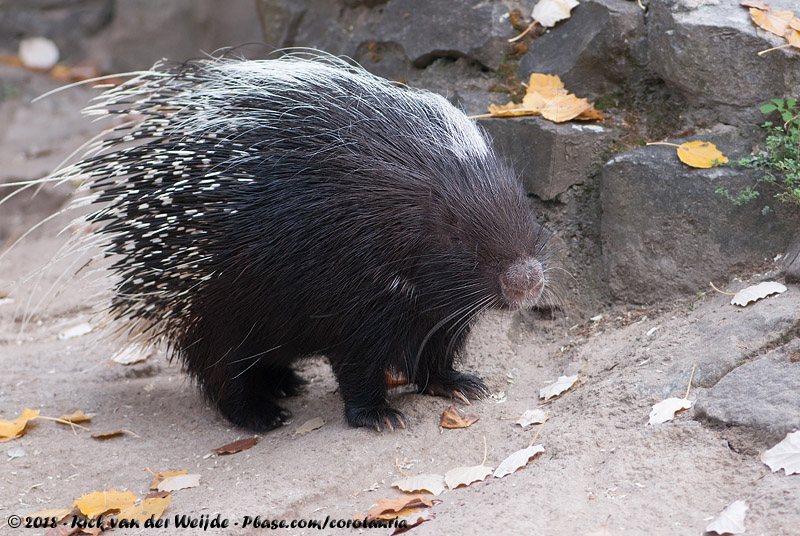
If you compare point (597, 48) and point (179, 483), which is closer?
point (179, 483)

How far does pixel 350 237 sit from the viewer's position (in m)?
2.99

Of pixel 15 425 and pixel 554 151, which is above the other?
pixel 554 151

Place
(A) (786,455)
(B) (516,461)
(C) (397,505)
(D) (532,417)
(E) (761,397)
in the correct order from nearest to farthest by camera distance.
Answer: (A) (786,455)
(E) (761,397)
(C) (397,505)
(B) (516,461)
(D) (532,417)

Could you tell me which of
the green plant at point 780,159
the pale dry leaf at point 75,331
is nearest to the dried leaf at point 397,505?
the green plant at point 780,159

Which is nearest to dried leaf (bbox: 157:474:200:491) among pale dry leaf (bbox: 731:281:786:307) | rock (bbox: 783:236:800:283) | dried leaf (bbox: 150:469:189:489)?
dried leaf (bbox: 150:469:189:489)

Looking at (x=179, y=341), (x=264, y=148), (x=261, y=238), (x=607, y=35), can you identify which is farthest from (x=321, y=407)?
(x=607, y=35)

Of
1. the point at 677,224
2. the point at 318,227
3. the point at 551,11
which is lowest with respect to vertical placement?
the point at 677,224

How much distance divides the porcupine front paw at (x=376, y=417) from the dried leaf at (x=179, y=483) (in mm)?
660

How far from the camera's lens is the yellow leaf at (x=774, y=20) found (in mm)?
3379

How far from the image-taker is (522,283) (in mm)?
2812

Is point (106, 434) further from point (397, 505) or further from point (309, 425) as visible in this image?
point (397, 505)

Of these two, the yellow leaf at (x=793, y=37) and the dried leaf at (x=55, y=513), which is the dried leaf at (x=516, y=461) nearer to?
the dried leaf at (x=55, y=513)

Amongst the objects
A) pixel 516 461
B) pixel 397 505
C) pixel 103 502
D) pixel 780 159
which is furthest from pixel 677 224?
pixel 103 502

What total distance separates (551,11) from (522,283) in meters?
1.97
